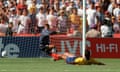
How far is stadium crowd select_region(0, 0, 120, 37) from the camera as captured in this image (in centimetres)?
2052

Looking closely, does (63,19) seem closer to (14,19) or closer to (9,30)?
(14,19)

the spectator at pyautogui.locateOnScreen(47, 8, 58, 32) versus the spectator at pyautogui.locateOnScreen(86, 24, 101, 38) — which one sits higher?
the spectator at pyautogui.locateOnScreen(47, 8, 58, 32)

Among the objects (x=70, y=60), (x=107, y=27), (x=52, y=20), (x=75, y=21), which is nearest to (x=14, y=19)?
(x=52, y=20)

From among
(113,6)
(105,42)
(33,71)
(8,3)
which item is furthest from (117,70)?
(8,3)

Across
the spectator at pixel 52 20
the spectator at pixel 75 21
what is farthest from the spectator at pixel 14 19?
the spectator at pixel 75 21

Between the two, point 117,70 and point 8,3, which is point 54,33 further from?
point 117,70

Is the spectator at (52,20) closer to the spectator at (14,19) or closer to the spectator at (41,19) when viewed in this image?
the spectator at (41,19)

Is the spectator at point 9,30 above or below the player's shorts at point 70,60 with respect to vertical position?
above

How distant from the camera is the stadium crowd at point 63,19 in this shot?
20.5 m

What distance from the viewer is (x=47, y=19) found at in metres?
21.0

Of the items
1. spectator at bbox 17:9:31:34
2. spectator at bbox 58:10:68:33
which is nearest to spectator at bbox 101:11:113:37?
spectator at bbox 58:10:68:33

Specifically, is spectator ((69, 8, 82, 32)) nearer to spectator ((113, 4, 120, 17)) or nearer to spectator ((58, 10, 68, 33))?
spectator ((58, 10, 68, 33))

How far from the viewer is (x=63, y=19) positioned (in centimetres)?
2078

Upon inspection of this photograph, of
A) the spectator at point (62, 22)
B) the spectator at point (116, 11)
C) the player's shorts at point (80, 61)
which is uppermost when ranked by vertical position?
the spectator at point (116, 11)
